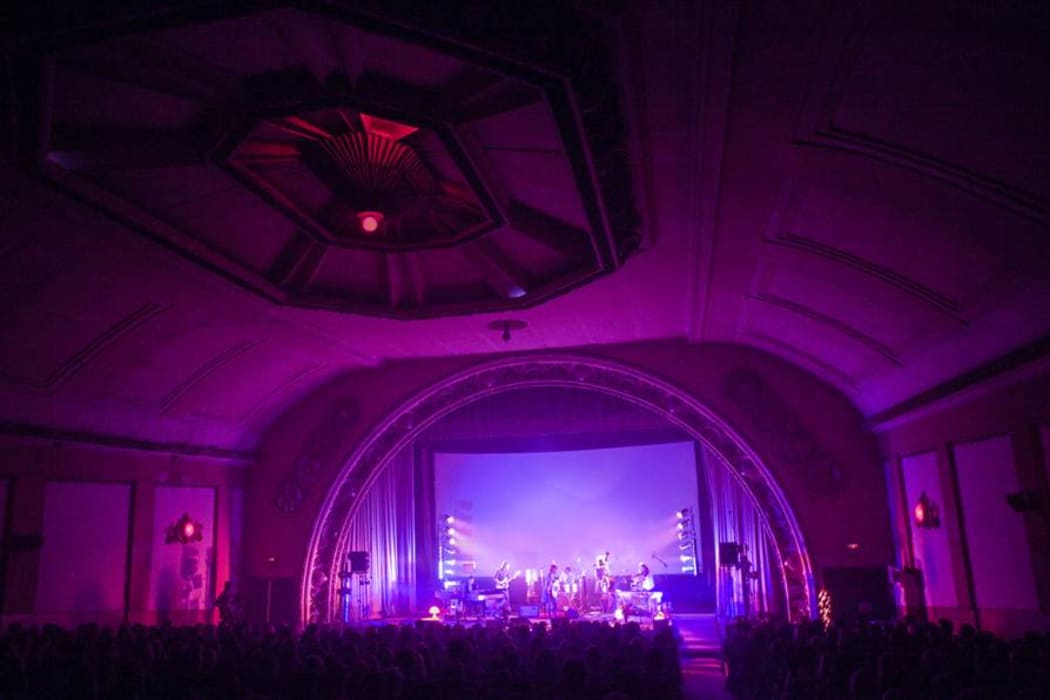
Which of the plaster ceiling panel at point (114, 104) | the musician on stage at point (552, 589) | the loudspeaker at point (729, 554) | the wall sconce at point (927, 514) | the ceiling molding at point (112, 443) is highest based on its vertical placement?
the plaster ceiling panel at point (114, 104)

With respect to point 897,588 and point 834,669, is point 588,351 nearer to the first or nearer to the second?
point 897,588

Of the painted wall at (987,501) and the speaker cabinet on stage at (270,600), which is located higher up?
the painted wall at (987,501)

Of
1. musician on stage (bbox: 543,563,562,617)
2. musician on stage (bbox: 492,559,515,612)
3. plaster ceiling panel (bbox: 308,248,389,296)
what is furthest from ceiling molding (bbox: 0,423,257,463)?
musician on stage (bbox: 543,563,562,617)

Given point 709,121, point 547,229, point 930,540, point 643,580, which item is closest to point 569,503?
point 643,580

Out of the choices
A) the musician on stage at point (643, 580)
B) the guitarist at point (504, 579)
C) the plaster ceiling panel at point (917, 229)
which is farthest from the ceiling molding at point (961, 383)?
the guitarist at point (504, 579)

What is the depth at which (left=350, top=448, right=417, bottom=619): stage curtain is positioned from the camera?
2097 cm

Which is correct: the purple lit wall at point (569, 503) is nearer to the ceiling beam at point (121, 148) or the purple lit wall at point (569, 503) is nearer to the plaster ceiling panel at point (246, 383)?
the plaster ceiling panel at point (246, 383)

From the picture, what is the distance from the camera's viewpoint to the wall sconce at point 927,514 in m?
12.0

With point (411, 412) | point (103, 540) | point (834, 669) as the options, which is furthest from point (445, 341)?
point (834, 669)

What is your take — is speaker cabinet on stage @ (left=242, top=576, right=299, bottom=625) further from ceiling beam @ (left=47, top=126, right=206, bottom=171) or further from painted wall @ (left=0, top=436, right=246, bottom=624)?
ceiling beam @ (left=47, top=126, right=206, bottom=171)

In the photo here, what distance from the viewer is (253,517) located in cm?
1767

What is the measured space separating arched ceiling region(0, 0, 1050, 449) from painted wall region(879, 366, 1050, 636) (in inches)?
24.3

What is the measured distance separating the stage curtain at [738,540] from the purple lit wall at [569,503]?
126 centimetres

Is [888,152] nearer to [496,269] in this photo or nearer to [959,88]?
[959,88]
